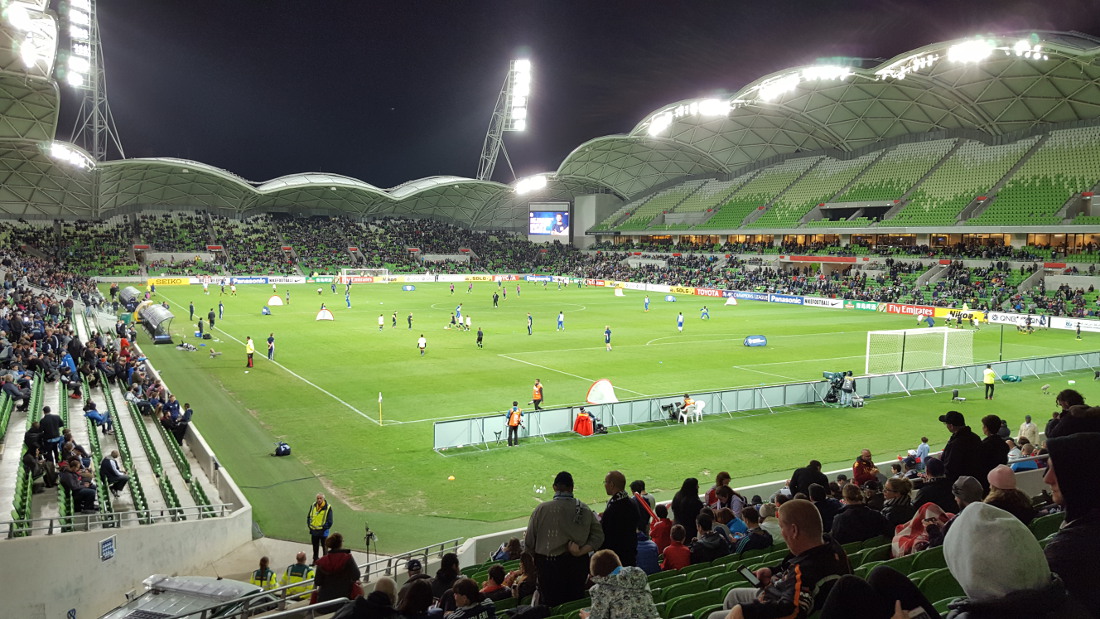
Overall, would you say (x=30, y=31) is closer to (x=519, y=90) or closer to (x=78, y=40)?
(x=78, y=40)

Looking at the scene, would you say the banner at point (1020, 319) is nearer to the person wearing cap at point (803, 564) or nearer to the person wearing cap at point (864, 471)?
the person wearing cap at point (864, 471)

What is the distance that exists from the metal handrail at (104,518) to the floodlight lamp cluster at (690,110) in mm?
64002

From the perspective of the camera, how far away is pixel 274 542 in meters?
14.4

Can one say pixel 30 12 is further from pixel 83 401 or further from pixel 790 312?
pixel 790 312

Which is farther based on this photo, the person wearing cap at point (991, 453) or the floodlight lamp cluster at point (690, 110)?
the floodlight lamp cluster at point (690, 110)

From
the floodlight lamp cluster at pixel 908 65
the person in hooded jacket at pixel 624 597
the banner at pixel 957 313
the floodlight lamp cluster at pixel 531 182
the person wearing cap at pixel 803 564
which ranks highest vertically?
the floodlight lamp cluster at pixel 908 65

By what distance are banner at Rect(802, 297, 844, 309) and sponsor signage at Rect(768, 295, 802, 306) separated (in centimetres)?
53

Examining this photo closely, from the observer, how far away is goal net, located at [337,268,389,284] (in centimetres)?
8931

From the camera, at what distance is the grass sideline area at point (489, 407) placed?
17.1 metres

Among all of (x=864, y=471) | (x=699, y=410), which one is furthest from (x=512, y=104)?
(x=864, y=471)

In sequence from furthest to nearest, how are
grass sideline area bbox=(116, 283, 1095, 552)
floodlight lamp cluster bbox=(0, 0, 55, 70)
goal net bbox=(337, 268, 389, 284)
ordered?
goal net bbox=(337, 268, 389, 284), floodlight lamp cluster bbox=(0, 0, 55, 70), grass sideline area bbox=(116, 283, 1095, 552)

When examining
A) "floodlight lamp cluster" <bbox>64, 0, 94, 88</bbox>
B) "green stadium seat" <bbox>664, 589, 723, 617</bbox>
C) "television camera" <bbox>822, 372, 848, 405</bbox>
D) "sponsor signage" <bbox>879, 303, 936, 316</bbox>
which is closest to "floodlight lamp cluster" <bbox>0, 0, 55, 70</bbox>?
"green stadium seat" <bbox>664, 589, 723, 617</bbox>

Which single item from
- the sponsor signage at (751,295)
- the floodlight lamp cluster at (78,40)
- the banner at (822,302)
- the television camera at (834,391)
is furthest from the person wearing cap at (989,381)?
the floodlight lamp cluster at (78,40)

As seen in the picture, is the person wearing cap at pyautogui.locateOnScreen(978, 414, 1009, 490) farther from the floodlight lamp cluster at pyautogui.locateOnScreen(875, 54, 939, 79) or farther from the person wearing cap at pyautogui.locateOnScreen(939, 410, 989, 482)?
the floodlight lamp cluster at pyautogui.locateOnScreen(875, 54, 939, 79)
